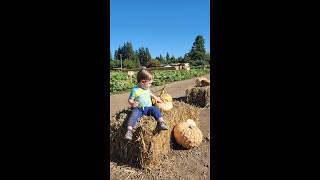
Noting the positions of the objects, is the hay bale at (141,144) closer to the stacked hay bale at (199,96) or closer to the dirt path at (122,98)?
the dirt path at (122,98)

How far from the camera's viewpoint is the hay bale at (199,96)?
585 cm

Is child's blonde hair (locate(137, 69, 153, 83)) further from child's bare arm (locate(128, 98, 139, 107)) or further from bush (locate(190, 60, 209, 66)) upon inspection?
bush (locate(190, 60, 209, 66))

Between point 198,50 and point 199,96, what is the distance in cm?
1738

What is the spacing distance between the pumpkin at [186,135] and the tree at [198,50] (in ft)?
61.4

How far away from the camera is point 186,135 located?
2.88 m

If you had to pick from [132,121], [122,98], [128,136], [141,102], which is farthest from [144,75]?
[122,98]

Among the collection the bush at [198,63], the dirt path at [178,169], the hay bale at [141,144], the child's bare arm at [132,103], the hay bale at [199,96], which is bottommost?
the dirt path at [178,169]

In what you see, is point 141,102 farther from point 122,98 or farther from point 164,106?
point 122,98

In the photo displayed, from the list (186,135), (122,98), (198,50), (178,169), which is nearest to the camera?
(178,169)

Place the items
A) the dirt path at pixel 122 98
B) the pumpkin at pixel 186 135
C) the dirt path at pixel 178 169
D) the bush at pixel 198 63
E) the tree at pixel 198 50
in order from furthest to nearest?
1. the bush at pixel 198 63
2. the tree at pixel 198 50
3. the dirt path at pixel 122 98
4. the pumpkin at pixel 186 135
5. the dirt path at pixel 178 169

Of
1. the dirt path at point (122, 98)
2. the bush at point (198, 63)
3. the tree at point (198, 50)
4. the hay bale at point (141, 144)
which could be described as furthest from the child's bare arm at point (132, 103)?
the bush at point (198, 63)

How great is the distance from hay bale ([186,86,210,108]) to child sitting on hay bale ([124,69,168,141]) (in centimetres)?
346

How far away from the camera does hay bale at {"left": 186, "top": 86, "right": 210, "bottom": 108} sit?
5850 mm
